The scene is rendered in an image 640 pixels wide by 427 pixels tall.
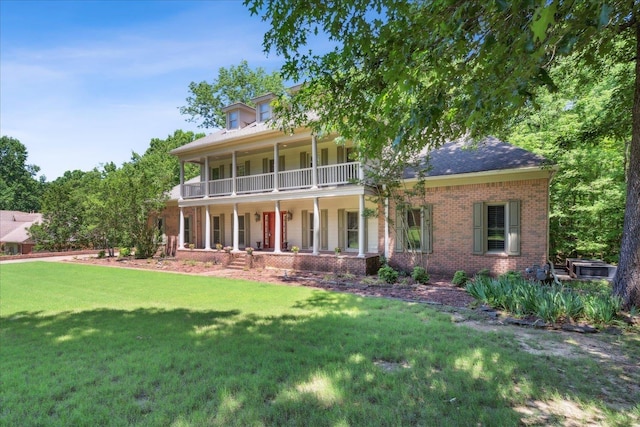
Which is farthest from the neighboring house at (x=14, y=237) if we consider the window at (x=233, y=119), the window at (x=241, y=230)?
the window at (x=233, y=119)

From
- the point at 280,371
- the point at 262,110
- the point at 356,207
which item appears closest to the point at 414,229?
the point at 356,207

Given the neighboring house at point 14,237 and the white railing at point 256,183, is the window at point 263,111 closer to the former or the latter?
the white railing at point 256,183

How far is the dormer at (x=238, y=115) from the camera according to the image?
1931cm

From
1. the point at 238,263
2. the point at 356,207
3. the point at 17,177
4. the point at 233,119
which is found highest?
the point at 17,177

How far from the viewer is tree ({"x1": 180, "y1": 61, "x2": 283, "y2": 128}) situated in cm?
3225

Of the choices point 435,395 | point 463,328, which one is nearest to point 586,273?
point 463,328

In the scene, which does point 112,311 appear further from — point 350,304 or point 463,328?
point 463,328

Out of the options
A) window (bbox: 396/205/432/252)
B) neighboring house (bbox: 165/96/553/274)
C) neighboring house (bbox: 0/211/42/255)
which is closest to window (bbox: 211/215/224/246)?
neighboring house (bbox: 165/96/553/274)

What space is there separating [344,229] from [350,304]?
26.7ft

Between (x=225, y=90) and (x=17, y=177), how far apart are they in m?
52.8

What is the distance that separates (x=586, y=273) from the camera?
37.7 feet

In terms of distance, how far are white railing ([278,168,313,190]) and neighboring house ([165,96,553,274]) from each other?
0.16ft

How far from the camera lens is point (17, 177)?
6000 cm

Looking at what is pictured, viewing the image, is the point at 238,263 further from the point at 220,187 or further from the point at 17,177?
the point at 17,177
